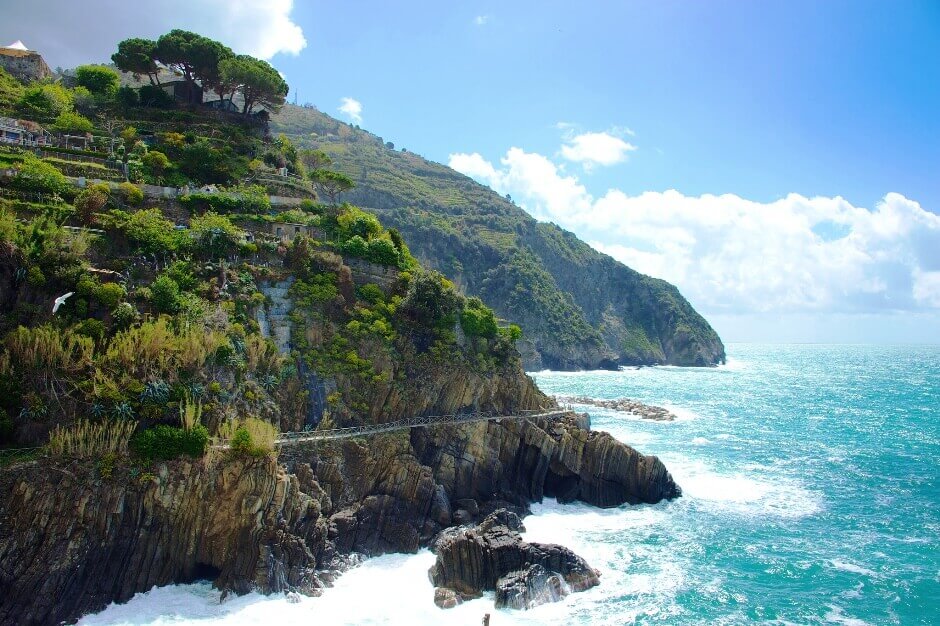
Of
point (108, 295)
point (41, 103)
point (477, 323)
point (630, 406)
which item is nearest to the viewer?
point (108, 295)

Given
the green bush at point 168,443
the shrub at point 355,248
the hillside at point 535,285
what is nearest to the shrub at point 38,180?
the shrub at point 355,248

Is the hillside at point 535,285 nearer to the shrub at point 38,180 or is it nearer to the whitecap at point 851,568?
the whitecap at point 851,568

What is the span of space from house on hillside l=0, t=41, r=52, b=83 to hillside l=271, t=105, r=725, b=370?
99423 millimetres

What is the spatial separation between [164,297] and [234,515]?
13771mm

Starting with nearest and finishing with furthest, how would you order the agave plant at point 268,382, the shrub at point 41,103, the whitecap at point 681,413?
the agave plant at point 268,382 → the shrub at point 41,103 → the whitecap at point 681,413

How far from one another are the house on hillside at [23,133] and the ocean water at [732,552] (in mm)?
42195

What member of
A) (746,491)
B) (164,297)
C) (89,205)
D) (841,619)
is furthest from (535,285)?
(841,619)

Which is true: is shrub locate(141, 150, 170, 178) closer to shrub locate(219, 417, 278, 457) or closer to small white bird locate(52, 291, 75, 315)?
small white bird locate(52, 291, 75, 315)

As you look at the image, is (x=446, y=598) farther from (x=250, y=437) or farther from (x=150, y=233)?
(x=150, y=233)

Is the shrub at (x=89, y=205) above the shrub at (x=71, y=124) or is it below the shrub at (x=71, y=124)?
below

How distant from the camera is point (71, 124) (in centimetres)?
5491

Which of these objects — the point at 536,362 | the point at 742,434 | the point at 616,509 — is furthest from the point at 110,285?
the point at 536,362

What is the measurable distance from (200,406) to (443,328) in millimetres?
19850

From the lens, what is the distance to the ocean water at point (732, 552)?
29.0 metres
